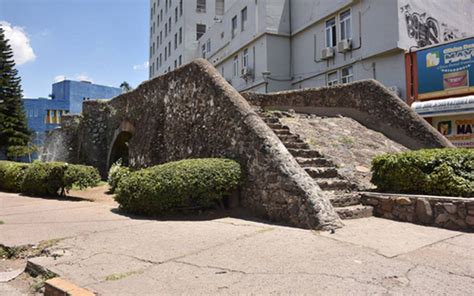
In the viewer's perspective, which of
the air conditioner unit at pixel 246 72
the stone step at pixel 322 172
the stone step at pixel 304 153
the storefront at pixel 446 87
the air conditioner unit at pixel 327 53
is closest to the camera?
the stone step at pixel 322 172

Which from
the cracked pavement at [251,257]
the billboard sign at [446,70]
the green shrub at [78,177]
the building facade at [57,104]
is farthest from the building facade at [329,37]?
the building facade at [57,104]

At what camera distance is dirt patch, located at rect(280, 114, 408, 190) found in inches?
Answer: 299

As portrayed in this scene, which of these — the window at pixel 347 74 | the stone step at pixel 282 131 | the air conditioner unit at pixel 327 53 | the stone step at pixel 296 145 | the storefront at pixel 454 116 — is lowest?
the stone step at pixel 296 145

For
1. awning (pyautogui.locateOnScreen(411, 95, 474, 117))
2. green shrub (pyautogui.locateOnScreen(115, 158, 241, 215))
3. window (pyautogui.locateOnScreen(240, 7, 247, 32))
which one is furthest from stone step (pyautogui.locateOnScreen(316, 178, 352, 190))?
window (pyautogui.locateOnScreen(240, 7, 247, 32))

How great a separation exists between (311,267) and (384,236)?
1.69 m

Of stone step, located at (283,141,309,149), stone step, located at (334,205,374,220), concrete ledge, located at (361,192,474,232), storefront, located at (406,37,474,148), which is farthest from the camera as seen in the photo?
storefront, located at (406,37,474,148)

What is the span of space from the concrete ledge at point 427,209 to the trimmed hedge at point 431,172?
20 centimetres

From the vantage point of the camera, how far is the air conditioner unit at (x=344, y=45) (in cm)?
1944

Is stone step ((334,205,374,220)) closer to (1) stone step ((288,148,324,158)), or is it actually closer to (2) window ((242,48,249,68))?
(1) stone step ((288,148,324,158))

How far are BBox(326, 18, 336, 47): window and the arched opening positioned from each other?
12.5m

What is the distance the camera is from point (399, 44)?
17000mm

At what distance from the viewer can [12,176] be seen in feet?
39.9

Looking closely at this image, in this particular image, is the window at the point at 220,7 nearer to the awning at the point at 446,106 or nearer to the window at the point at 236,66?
the window at the point at 236,66

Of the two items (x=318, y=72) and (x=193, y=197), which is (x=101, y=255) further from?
(x=318, y=72)
